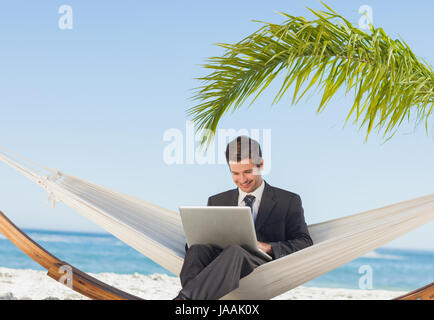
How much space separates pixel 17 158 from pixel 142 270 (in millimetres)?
9504

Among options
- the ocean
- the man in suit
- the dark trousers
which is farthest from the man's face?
the ocean

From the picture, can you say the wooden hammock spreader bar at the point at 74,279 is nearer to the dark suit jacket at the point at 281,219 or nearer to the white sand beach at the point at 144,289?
the dark suit jacket at the point at 281,219

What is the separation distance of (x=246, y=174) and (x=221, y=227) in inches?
15.5

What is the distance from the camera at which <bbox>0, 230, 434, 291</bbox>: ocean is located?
11.0 m

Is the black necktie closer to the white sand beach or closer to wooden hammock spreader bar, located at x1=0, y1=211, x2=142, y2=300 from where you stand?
wooden hammock spreader bar, located at x1=0, y1=211, x2=142, y2=300

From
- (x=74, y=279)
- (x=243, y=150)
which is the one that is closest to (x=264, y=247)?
(x=243, y=150)

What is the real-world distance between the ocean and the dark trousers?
933 centimetres

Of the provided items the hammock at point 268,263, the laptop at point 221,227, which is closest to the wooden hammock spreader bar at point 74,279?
the hammock at point 268,263

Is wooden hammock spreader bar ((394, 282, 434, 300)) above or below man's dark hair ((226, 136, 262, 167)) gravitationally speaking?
below

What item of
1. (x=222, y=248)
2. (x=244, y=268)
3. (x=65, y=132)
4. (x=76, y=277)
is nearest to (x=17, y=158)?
(x=76, y=277)

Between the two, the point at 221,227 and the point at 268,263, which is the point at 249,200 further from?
the point at 268,263

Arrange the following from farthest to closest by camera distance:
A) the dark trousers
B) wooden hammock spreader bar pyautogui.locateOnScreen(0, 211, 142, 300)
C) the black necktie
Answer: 1. the black necktie
2. wooden hammock spreader bar pyautogui.locateOnScreen(0, 211, 142, 300)
3. the dark trousers

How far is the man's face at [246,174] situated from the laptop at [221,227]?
0.37 meters

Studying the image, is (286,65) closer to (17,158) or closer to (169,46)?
(17,158)
